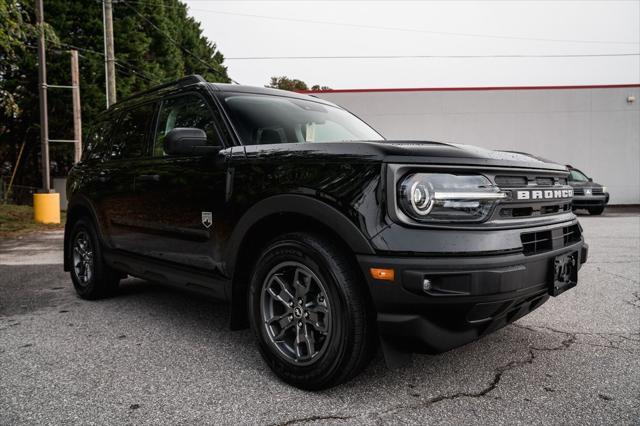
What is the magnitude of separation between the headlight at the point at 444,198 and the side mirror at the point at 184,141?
4.54 ft

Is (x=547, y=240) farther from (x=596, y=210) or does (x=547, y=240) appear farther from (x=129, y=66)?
(x=129, y=66)

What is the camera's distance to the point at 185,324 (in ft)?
12.8

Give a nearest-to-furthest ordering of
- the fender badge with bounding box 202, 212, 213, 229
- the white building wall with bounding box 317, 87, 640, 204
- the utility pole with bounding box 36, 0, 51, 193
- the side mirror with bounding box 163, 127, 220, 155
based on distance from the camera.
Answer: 1. the side mirror with bounding box 163, 127, 220, 155
2. the fender badge with bounding box 202, 212, 213, 229
3. the utility pole with bounding box 36, 0, 51, 193
4. the white building wall with bounding box 317, 87, 640, 204

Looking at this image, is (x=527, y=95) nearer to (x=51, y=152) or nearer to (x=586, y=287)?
(x=586, y=287)

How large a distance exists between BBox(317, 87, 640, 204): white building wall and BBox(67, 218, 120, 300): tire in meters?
16.4

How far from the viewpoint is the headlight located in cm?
231

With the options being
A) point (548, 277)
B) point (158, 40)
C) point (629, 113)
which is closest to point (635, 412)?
point (548, 277)

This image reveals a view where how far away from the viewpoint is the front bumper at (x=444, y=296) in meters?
2.23

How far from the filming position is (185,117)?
12.2 feet

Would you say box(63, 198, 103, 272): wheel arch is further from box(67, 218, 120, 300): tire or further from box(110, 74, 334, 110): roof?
box(110, 74, 334, 110): roof

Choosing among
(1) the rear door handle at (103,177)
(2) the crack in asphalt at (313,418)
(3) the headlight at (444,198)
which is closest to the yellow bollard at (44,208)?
(1) the rear door handle at (103,177)

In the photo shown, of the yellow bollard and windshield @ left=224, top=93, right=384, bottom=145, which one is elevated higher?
windshield @ left=224, top=93, right=384, bottom=145

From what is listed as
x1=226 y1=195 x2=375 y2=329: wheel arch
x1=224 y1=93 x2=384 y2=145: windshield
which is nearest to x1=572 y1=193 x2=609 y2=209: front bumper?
x1=224 y1=93 x2=384 y2=145: windshield

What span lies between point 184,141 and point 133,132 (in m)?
1.55
